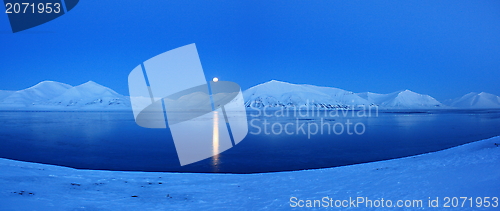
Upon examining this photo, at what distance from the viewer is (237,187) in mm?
6414

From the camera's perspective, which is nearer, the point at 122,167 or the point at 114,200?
the point at 114,200

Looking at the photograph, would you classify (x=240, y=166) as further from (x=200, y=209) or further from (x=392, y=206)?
(x=392, y=206)

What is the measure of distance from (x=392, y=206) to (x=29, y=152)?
43.9 feet

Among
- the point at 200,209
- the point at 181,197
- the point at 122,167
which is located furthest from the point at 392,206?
the point at 122,167

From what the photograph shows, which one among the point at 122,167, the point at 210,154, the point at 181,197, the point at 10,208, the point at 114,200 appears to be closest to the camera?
the point at 10,208

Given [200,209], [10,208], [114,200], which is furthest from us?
[114,200]

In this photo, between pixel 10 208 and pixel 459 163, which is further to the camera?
pixel 459 163

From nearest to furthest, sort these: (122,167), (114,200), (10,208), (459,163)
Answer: (10,208) → (114,200) → (459,163) → (122,167)

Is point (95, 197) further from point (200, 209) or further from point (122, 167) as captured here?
point (122, 167)

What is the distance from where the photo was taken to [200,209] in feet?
16.2

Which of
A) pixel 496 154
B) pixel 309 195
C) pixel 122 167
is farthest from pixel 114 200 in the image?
pixel 496 154

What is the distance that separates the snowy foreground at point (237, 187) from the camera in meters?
4.97

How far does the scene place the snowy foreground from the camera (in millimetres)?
4969

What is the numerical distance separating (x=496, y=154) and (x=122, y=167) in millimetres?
10064
